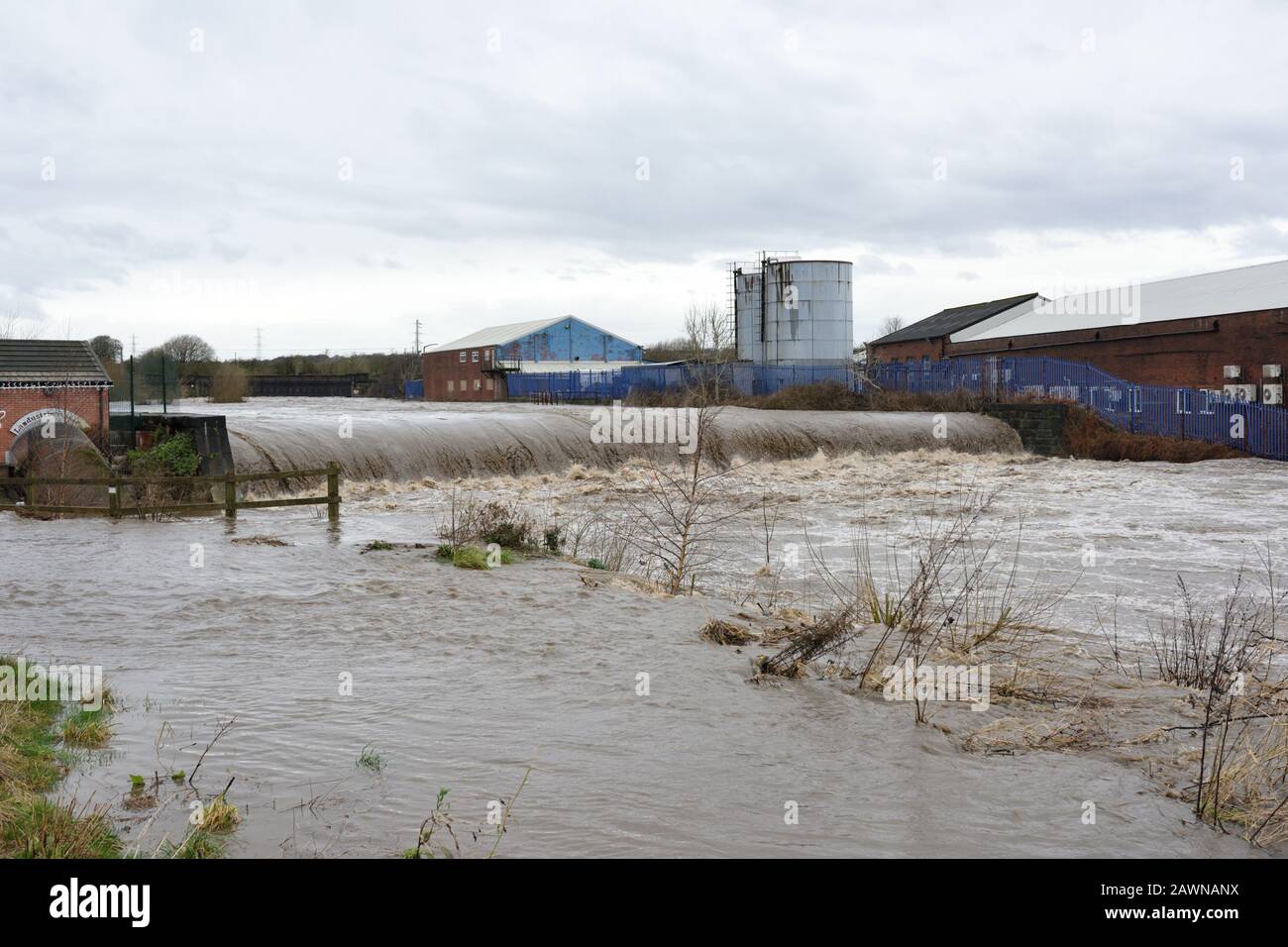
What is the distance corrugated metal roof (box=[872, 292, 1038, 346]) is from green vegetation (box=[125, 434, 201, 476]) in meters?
41.4

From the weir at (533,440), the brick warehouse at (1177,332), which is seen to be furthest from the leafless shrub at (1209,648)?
the brick warehouse at (1177,332)

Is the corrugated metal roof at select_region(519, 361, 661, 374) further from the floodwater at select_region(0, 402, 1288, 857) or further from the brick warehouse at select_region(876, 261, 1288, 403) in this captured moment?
the floodwater at select_region(0, 402, 1288, 857)

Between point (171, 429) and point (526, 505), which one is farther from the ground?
point (171, 429)

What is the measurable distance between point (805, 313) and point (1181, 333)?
17.4 m

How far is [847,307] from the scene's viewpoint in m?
51.0

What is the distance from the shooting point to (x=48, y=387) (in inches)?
873

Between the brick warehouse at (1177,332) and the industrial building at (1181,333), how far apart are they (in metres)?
0.03

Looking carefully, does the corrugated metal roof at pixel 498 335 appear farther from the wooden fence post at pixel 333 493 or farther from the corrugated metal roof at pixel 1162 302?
the wooden fence post at pixel 333 493

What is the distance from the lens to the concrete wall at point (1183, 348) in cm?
3462

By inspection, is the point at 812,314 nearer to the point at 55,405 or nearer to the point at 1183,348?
the point at 1183,348

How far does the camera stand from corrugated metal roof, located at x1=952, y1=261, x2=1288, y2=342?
3681 cm
